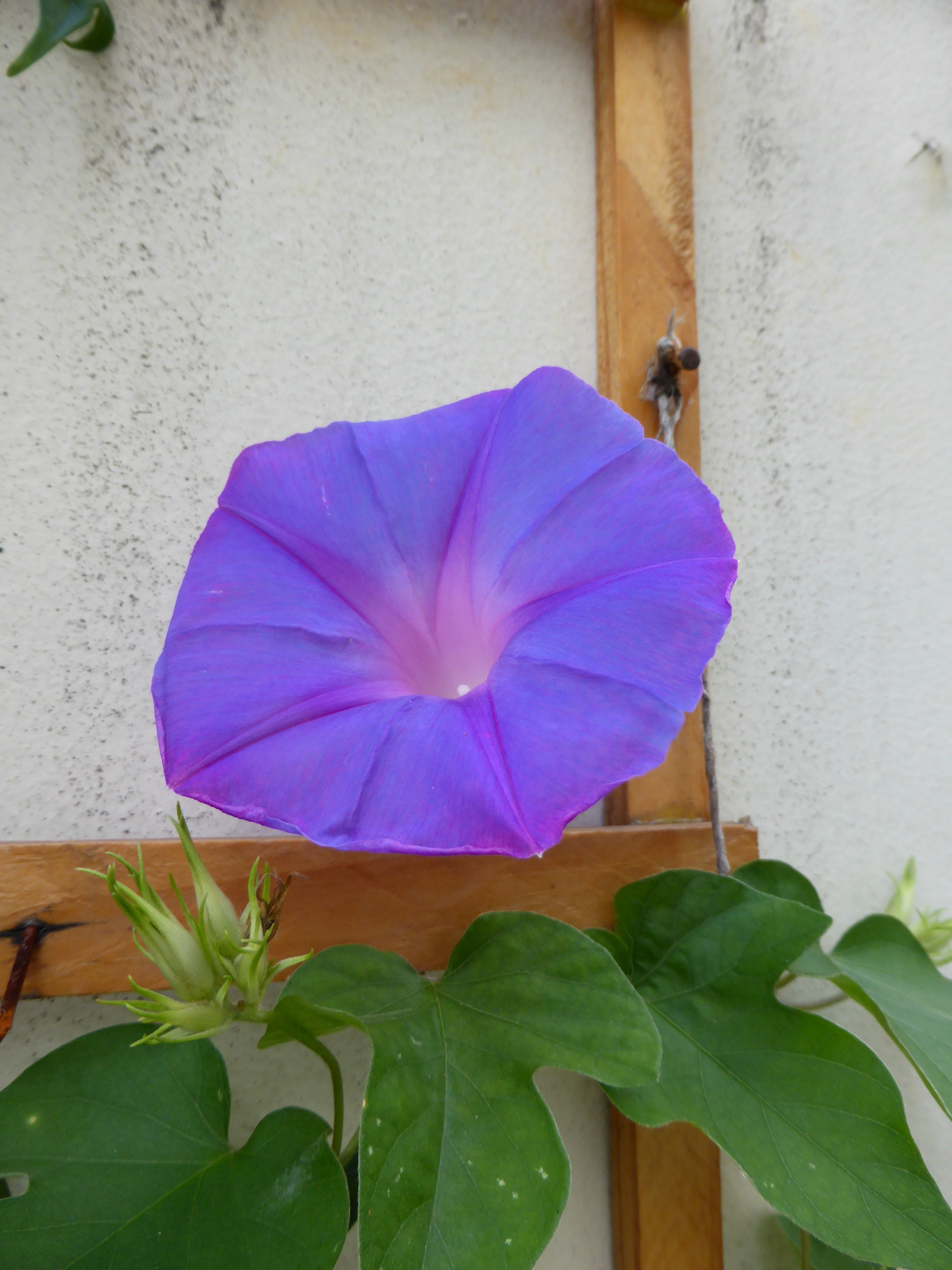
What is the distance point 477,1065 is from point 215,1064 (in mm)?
209

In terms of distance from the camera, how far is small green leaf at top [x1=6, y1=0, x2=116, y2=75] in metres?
0.62

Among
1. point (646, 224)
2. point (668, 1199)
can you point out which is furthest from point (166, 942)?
point (646, 224)

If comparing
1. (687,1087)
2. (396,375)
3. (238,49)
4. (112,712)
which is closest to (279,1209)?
(687,1087)

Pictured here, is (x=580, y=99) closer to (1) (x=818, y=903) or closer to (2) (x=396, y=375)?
(2) (x=396, y=375)

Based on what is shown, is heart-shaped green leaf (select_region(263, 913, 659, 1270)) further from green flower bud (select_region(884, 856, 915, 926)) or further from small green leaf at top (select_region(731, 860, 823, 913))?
green flower bud (select_region(884, 856, 915, 926))

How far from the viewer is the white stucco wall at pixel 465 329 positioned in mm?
650

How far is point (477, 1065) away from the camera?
1.48ft

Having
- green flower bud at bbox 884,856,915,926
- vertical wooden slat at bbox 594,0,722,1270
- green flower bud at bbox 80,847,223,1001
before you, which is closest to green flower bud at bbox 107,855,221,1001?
green flower bud at bbox 80,847,223,1001

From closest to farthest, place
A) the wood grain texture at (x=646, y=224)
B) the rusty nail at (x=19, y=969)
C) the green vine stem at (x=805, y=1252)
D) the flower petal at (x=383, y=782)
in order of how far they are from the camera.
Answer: the flower petal at (x=383, y=782) < the rusty nail at (x=19, y=969) < the green vine stem at (x=805, y=1252) < the wood grain texture at (x=646, y=224)

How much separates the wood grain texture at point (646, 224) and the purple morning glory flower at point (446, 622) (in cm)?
26

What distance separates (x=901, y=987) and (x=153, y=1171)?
0.59 meters

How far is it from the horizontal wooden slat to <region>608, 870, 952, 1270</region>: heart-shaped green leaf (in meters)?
0.04

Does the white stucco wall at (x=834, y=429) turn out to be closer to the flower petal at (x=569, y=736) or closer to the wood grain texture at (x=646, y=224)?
the wood grain texture at (x=646, y=224)

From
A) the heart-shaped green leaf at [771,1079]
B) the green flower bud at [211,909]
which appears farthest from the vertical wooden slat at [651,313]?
the green flower bud at [211,909]
